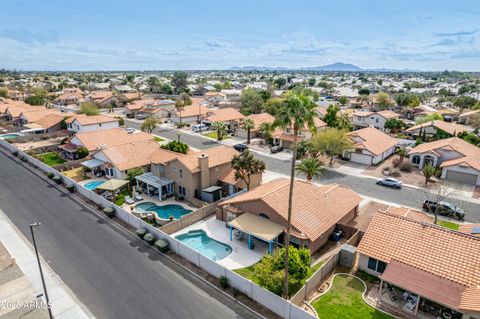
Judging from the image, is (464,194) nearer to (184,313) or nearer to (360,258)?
(360,258)

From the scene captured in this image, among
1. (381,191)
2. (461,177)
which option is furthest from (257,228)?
(461,177)

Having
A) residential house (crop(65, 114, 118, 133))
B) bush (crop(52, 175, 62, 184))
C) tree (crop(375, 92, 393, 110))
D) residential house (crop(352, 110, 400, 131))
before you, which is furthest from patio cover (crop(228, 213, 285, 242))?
tree (crop(375, 92, 393, 110))

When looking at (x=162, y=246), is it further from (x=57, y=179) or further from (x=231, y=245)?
(x=57, y=179)

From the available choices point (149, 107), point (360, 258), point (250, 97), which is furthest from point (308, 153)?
point (149, 107)

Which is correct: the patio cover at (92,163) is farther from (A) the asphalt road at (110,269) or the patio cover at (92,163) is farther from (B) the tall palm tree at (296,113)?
(B) the tall palm tree at (296,113)

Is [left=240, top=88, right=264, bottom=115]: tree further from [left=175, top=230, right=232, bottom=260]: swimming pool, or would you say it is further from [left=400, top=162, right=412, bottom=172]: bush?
[left=175, top=230, right=232, bottom=260]: swimming pool
